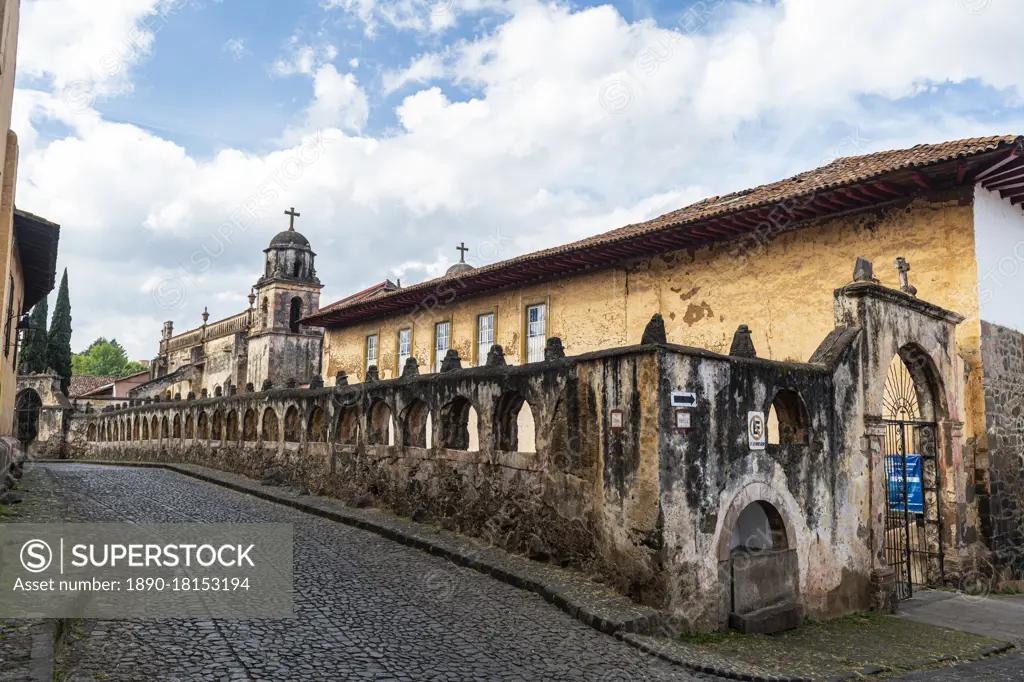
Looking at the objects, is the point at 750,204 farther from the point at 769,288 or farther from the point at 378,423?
the point at 378,423

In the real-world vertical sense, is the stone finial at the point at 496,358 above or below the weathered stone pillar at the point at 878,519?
above

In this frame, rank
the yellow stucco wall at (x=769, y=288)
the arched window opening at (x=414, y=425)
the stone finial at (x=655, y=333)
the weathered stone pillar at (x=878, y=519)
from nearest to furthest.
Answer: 1. the stone finial at (x=655, y=333)
2. the weathered stone pillar at (x=878, y=519)
3. the yellow stucco wall at (x=769, y=288)
4. the arched window opening at (x=414, y=425)

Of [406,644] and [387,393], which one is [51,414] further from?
[406,644]

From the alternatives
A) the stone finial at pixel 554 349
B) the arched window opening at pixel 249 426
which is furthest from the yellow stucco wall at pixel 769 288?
the arched window opening at pixel 249 426

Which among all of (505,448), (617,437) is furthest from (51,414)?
(617,437)

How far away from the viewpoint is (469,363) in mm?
19703

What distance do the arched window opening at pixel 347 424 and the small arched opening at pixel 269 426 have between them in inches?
140

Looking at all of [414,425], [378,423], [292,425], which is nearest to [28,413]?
[292,425]

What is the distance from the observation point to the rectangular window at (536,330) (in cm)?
1761

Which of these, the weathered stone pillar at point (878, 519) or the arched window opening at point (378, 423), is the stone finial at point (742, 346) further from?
the arched window opening at point (378, 423)

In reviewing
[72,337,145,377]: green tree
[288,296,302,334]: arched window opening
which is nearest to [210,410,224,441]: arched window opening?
[288,296,302,334]: arched window opening

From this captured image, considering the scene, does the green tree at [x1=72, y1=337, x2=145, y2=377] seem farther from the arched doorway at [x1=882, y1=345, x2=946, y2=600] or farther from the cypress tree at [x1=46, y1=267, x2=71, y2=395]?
the arched doorway at [x1=882, y1=345, x2=946, y2=600]

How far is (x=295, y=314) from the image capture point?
A: 39.1 metres

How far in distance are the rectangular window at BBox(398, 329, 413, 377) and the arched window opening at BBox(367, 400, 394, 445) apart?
30.8 ft
